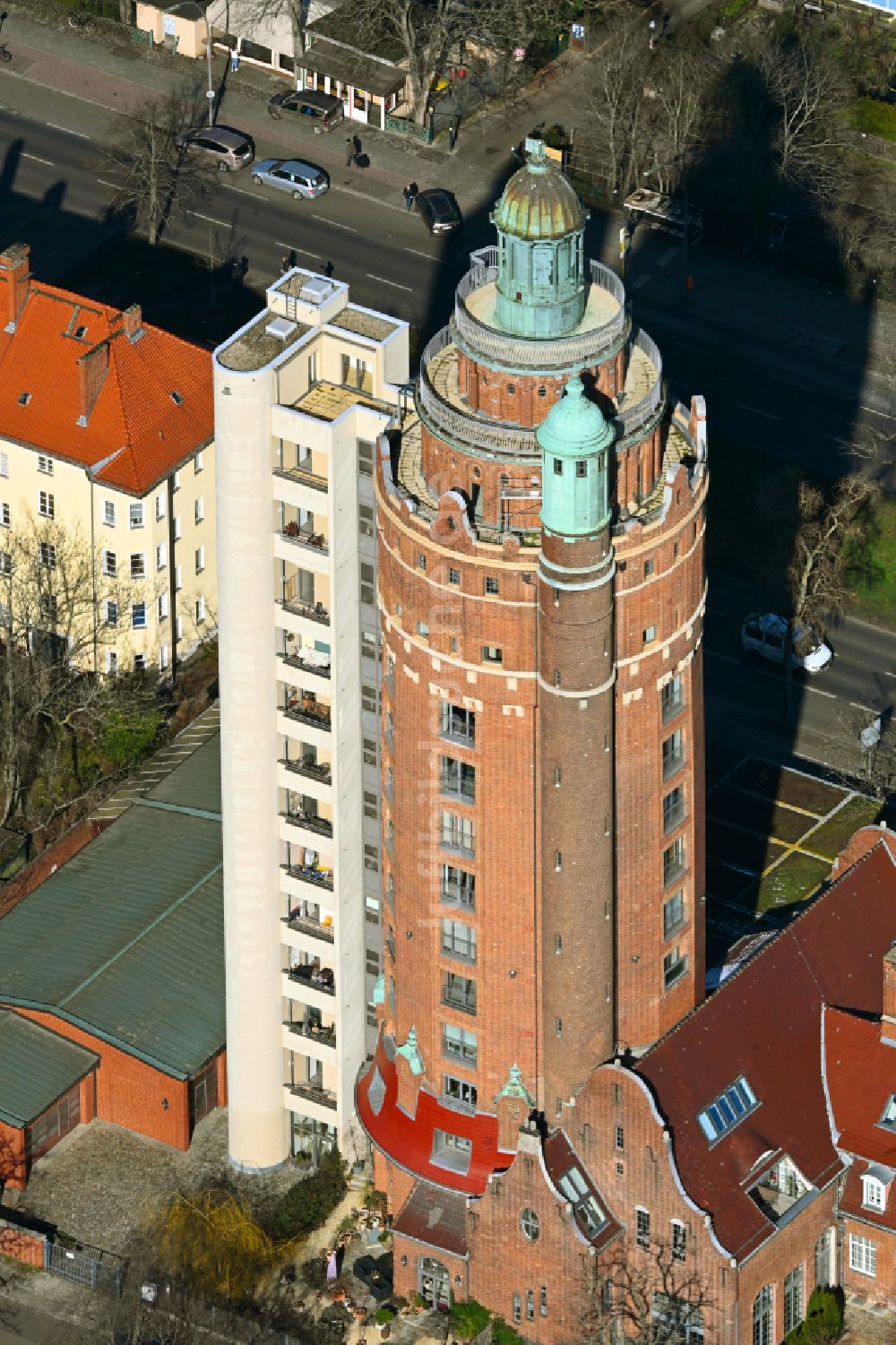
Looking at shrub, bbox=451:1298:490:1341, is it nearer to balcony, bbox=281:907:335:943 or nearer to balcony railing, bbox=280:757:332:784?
balcony, bbox=281:907:335:943

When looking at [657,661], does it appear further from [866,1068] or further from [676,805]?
[866,1068]

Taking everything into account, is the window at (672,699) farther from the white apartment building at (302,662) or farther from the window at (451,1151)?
the window at (451,1151)

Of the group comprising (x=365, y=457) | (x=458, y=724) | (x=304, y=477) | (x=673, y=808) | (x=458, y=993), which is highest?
(x=365, y=457)

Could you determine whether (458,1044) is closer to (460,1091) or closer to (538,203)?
(460,1091)

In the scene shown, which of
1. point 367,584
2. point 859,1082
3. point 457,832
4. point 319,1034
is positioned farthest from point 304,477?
point 859,1082

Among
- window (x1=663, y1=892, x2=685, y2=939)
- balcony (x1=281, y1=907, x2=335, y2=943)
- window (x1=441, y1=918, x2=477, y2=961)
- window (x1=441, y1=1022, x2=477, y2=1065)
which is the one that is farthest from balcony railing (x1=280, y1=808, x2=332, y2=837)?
window (x1=663, y1=892, x2=685, y2=939)

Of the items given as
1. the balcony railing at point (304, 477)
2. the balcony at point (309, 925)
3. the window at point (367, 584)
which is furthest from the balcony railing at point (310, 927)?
the balcony railing at point (304, 477)
